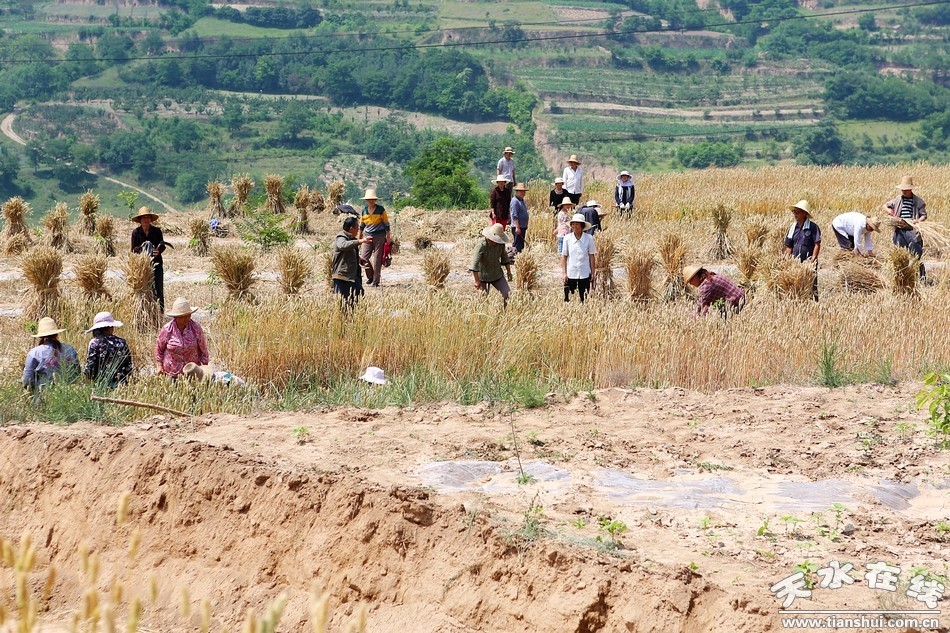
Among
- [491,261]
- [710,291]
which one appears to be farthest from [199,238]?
[710,291]

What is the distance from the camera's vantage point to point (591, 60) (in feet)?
367

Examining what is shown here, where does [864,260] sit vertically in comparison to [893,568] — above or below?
below

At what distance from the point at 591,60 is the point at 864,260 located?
102 metres

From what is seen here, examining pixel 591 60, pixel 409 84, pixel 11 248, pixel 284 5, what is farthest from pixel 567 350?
pixel 284 5

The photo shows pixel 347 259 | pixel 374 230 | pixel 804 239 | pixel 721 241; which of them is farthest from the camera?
pixel 721 241

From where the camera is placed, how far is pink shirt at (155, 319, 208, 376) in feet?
28.7

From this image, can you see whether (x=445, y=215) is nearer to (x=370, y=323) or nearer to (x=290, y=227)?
(x=290, y=227)

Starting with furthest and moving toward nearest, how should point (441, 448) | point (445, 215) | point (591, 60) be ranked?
point (591, 60)
point (445, 215)
point (441, 448)

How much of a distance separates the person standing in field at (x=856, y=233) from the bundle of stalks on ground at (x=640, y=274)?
230 cm

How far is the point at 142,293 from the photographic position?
1145 cm

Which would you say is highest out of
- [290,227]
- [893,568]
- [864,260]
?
[893,568]

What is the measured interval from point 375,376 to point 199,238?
11.2 metres

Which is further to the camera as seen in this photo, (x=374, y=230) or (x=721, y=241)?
(x=721, y=241)

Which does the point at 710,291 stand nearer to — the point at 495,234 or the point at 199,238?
the point at 495,234
